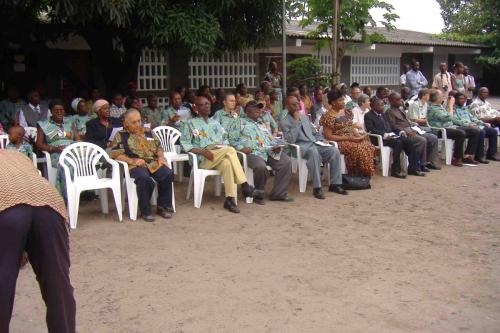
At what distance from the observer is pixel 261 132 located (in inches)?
287

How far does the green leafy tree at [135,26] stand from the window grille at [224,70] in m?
3.07

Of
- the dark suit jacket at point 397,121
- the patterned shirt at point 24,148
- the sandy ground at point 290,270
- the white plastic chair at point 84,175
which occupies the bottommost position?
the sandy ground at point 290,270

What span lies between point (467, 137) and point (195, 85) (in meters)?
6.01

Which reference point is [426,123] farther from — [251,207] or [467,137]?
[251,207]

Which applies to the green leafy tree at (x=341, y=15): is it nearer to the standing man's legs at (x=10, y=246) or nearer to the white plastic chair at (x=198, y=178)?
the white plastic chair at (x=198, y=178)

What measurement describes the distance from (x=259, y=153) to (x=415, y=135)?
9.57 ft

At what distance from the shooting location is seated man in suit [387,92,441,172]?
8750 millimetres

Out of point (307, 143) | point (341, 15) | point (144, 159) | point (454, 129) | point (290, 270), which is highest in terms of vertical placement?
point (341, 15)

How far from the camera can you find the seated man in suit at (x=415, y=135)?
28.7 feet

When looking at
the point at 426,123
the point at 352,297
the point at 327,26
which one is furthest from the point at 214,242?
the point at 327,26

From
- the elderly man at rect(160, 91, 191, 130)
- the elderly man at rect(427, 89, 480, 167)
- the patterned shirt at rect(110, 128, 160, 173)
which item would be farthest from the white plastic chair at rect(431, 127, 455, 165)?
the patterned shirt at rect(110, 128, 160, 173)

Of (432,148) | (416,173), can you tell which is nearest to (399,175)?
(416,173)

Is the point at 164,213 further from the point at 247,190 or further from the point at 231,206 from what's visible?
the point at 247,190

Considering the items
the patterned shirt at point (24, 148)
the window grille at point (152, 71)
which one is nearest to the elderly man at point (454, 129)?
the window grille at point (152, 71)
